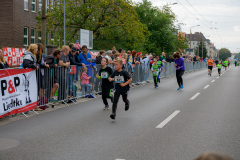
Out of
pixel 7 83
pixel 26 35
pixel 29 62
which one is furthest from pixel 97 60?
pixel 26 35

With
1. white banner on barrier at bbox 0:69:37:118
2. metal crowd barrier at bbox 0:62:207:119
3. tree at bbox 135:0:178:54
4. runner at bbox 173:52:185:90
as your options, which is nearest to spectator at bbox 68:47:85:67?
metal crowd barrier at bbox 0:62:207:119

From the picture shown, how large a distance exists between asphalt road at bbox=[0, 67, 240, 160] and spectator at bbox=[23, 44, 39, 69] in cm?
142

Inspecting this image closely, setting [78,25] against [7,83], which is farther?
[78,25]

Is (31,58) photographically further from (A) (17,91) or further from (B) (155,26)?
(B) (155,26)

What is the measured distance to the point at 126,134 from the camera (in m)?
6.95

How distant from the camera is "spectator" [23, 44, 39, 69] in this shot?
979cm

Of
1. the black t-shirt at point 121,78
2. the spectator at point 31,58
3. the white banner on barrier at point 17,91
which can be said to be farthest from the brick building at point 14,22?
the black t-shirt at point 121,78

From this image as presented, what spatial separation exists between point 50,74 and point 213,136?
5733 millimetres

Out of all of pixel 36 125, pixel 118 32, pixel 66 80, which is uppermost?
pixel 118 32

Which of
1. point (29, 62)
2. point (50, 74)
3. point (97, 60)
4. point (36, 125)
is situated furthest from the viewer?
point (97, 60)

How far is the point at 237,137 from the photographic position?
22.0 feet

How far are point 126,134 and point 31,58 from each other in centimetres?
432

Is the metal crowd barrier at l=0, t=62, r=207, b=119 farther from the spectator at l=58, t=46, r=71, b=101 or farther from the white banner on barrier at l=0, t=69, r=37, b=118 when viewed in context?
the white banner on barrier at l=0, t=69, r=37, b=118

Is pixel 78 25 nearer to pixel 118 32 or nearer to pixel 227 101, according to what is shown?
pixel 118 32
